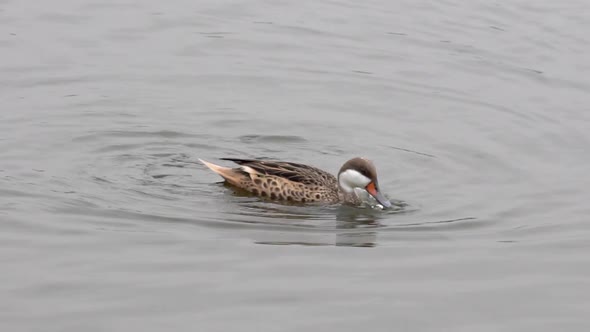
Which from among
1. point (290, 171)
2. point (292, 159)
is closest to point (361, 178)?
point (290, 171)

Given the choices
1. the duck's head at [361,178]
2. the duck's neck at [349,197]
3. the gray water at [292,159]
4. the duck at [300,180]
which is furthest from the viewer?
the duck's neck at [349,197]

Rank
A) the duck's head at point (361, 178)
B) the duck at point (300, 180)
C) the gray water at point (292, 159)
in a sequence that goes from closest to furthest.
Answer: the gray water at point (292, 159) → the duck's head at point (361, 178) → the duck at point (300, 180)

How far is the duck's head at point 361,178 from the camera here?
12328 millimetres

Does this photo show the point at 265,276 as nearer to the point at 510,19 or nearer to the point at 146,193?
the point at 146,193

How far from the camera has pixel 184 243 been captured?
10.3 meters

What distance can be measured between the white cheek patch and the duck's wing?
143 millimetres

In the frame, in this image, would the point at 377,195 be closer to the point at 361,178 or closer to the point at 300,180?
the point at 361,178

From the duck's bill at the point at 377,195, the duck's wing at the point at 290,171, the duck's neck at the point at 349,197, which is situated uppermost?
the duck's wing at the point at 290,171

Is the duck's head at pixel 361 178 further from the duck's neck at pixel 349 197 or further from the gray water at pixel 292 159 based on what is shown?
the gray water at pixel 292 159

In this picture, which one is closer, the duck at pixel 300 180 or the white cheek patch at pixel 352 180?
the white cheek patch at pixel 352 180

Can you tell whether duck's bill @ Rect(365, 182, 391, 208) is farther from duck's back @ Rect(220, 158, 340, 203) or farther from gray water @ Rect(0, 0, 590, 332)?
duck's back @ Rect(220, 158, 340, 203)

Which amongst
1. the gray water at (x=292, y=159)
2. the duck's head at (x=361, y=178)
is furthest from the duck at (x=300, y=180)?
the gray water at (x=292, y=159)

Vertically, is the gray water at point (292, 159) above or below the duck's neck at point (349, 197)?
above

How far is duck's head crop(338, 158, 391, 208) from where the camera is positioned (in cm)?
1233
